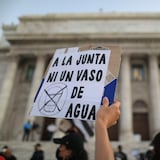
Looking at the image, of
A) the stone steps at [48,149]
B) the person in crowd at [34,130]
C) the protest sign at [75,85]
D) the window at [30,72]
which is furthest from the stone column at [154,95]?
the protest sign at [75,85]

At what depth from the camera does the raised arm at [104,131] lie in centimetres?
161

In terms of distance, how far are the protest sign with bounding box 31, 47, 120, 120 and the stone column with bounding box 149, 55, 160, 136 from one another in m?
19.2

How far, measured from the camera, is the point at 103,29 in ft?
90.5

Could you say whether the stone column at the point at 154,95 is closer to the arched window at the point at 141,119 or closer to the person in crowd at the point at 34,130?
the arched window at the point at 141,119

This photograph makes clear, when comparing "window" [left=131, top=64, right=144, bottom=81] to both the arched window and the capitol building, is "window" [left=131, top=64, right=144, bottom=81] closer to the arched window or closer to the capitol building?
the capitol building

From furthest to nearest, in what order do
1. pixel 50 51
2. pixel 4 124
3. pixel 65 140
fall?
1. pixel 50 51
2. pixel 4 124
3. pixel 65 140

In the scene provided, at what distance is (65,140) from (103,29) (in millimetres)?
25599

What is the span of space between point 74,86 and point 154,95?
20.4 m

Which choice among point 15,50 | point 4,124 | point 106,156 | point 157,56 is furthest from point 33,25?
point 106,156

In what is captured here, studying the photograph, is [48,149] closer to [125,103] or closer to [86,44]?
[125,103]

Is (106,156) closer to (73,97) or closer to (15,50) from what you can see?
(73,97)

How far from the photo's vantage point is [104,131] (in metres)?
1.71

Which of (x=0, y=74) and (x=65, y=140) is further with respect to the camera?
(x=0, y=74)

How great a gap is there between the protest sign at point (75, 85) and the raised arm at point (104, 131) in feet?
2.25
